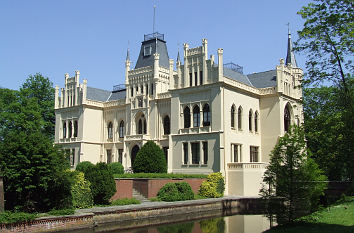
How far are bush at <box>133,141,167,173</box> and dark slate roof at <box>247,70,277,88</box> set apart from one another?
14145 mm

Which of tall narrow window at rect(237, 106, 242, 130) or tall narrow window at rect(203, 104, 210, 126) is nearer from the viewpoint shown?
tall narrow window at rect(203, 104, 210, 126)

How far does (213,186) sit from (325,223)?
1845 cm

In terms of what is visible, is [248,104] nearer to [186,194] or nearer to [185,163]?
[185,163]

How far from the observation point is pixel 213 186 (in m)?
34.2

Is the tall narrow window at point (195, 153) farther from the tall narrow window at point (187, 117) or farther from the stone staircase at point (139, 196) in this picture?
the stone staircase at point (139, 196)

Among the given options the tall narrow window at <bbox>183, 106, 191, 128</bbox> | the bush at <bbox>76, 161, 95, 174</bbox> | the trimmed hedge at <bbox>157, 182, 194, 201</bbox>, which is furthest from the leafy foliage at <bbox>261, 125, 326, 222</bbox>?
the tall narrow window at <bbox>183, 106, 191, 128</bbox>

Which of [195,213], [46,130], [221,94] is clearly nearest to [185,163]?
[221,94]

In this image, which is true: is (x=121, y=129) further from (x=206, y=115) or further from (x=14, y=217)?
(x=14, y=217)

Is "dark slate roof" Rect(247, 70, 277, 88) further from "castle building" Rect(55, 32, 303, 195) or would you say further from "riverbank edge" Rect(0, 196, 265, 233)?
"riverbank edge" Rect(0, 196, 265, 233)

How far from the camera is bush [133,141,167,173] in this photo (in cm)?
3519

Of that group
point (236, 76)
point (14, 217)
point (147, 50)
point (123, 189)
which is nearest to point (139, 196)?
point (123, 189)

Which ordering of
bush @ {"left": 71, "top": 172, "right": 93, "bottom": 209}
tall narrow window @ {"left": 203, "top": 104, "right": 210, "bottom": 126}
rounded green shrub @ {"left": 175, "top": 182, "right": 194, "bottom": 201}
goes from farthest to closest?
tall narrow window @ {"left": 203, "top": 104, "right": 210, "bottom": 126} → rounded green shrub @ {"left": 175, "top": 182, "right": 194, "bottom": 201} → bush @ {"left": 71, "top": 172, "right": 93, "bottom": 209}

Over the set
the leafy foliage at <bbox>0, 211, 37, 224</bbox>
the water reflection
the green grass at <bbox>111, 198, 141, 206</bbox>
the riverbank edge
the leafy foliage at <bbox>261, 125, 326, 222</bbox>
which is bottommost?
the water reflection

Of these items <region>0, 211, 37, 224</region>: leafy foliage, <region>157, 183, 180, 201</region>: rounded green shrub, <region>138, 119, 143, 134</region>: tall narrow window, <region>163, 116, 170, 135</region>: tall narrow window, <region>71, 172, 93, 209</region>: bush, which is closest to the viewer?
<region>0, 211, 37, 224</region>: leafy foliage
